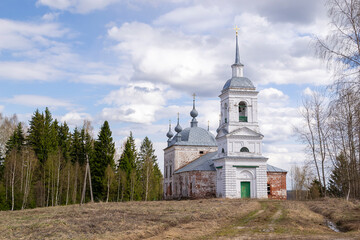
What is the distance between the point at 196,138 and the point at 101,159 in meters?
13.2

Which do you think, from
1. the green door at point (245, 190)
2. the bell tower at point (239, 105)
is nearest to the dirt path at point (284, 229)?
the green door at point (245, 190)

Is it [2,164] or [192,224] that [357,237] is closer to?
[192,224]

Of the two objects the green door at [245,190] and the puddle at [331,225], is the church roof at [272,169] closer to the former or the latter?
the green door at [245,190]

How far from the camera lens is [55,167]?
151 feet

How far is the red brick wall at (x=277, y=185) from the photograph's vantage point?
146 feet

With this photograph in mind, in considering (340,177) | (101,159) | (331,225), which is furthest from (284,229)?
(101,159)

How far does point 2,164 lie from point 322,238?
42621 millimetres

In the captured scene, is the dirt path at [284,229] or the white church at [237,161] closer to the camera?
the dirt path at [284,229]

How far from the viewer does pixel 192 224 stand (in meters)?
17.6

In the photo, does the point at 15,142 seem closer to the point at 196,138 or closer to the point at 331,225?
the point at 196,138

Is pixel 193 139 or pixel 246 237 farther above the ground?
pixel 193 139

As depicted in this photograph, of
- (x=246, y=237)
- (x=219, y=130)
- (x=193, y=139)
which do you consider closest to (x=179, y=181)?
(x=193, y=139)

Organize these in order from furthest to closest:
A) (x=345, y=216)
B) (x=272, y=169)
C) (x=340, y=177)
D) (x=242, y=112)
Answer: (x=272, y=169), (x=242, y=112), (x=340, y=177), (x=345, y=216)

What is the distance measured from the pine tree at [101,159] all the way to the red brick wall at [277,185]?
18338 millimetres
